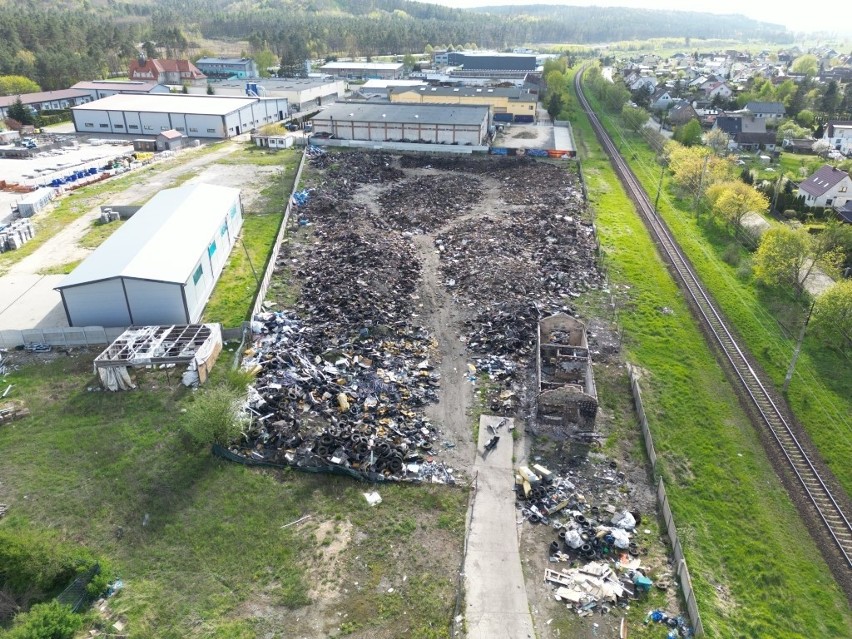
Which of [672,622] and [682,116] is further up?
[682,116]

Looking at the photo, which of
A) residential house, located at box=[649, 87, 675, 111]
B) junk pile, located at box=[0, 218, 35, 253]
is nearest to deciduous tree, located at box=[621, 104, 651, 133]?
residential house, located at box=[649, 87, 675, 111]

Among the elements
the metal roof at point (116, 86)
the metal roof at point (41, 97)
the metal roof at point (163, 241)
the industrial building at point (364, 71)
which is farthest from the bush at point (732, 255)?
the industrial building at point (364, 71)

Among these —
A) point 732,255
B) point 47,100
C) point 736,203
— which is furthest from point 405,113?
point 47,100

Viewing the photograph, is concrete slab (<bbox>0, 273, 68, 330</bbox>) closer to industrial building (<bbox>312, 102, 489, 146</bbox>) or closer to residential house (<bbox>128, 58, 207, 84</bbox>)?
industrial building (<bbox>312, 102, 489, 146</bbox>)

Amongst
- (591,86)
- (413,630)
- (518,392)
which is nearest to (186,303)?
(518,392)

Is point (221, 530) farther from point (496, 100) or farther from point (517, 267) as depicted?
point (496, 100)
